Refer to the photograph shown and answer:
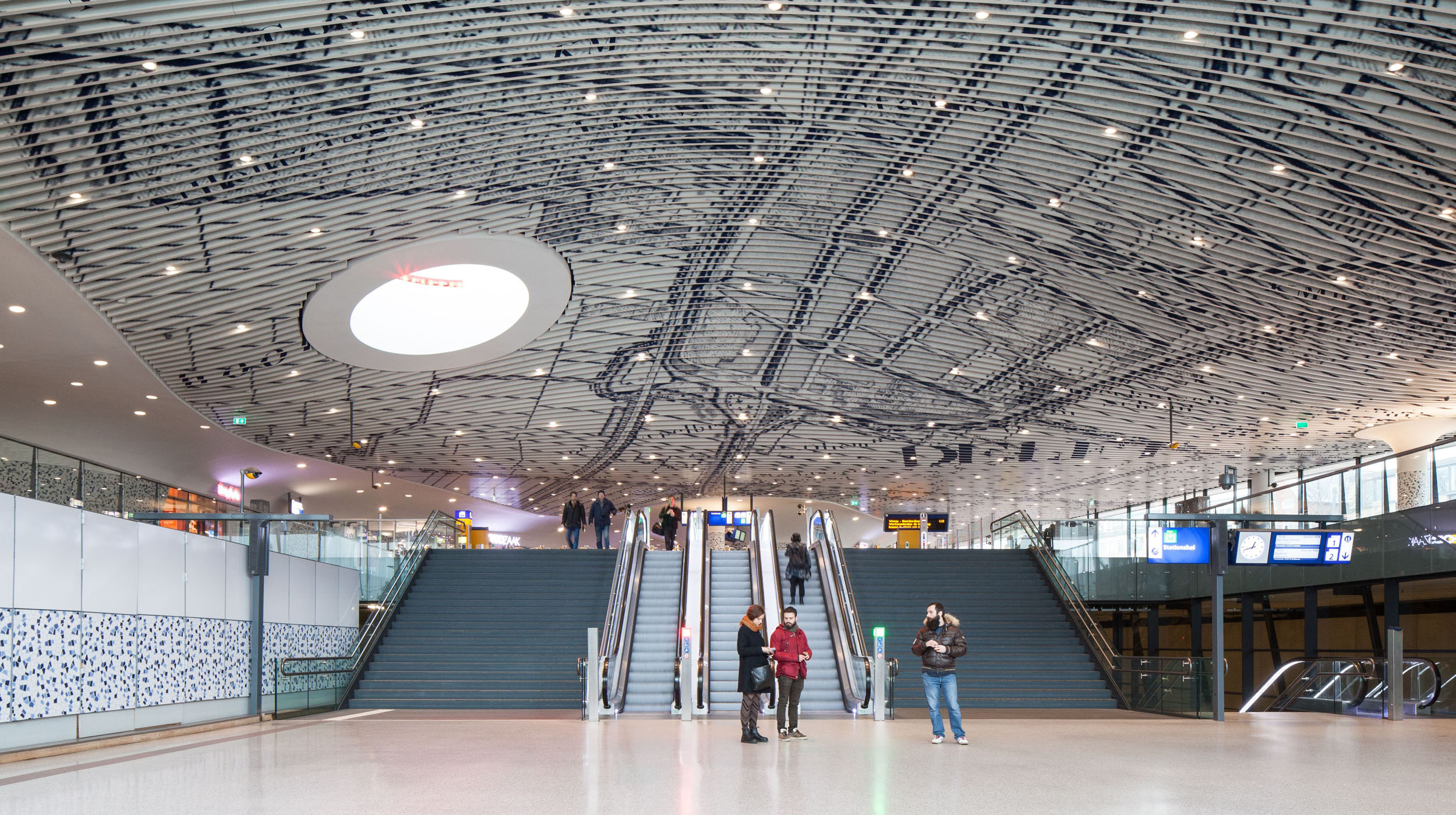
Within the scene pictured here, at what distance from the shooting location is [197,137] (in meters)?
11.3

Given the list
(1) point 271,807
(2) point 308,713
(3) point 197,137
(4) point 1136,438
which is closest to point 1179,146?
(3) point 197,137

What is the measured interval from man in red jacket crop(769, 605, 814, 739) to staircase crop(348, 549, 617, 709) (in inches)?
210

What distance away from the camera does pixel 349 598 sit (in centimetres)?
1847

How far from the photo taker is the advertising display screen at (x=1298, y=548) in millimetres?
15977

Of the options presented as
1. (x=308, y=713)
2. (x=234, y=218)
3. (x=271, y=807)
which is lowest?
(x=308, y=713)

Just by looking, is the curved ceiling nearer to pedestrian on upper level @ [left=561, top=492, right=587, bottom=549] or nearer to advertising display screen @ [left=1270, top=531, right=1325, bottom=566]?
pedestrian on upper level @ [left=561, top=492, right=587, bottom=549]

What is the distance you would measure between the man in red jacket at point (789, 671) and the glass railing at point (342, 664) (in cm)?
634

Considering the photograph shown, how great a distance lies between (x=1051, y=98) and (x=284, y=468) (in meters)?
23.0

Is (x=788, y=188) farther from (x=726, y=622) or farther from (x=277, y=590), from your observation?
(x=277, y=590)

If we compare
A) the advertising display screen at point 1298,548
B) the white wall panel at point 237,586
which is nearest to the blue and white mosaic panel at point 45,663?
the white wall panel at point 237,586

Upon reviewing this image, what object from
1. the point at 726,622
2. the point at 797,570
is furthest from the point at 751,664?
the point at 797,570

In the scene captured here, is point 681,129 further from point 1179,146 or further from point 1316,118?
point 1316,118

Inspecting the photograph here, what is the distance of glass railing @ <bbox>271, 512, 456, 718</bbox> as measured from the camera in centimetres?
1452

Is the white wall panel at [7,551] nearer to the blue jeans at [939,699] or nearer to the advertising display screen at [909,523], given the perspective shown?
the blue jeans at [939,699]
